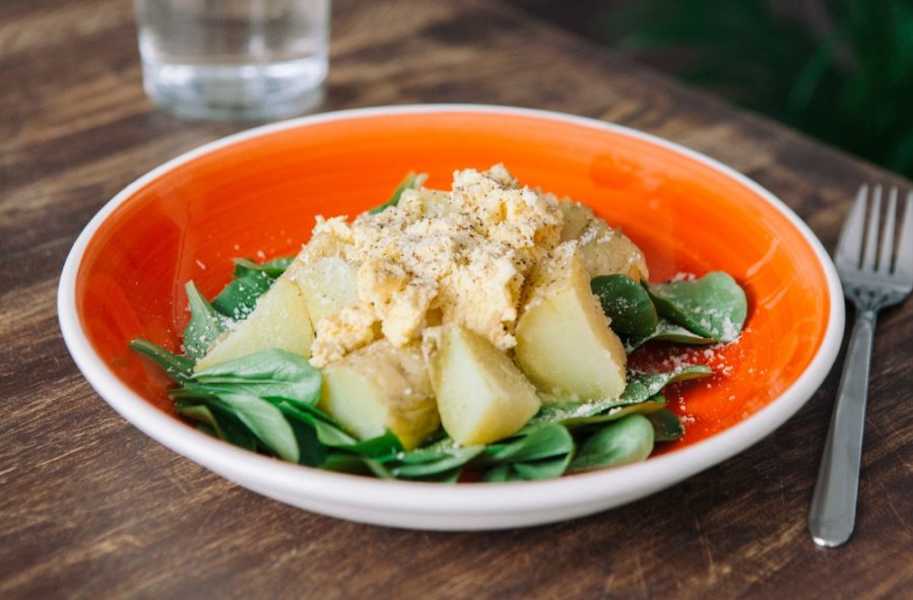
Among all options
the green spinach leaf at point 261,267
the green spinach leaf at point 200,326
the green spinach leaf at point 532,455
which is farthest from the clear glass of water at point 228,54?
the green spinach leaf at point 532,455

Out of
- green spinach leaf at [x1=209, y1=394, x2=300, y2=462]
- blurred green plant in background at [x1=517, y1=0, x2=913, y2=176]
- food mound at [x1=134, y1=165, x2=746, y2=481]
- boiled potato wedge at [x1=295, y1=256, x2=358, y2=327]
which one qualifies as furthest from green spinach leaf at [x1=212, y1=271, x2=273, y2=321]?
blurred green plant in background at [x1=517, y1=0, x2=913, y2=176]

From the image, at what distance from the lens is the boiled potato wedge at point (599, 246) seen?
1197 mm

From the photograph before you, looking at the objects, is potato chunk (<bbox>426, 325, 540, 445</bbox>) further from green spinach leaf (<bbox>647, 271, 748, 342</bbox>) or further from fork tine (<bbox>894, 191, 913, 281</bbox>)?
fork tine (<bbox>894, 191, 913, 281</bbox>)

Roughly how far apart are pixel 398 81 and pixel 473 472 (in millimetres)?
1177

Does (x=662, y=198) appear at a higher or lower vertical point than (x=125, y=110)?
higher

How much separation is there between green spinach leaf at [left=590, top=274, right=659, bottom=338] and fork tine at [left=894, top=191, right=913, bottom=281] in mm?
471

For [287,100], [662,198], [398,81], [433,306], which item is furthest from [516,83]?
[433,306]

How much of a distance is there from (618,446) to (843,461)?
10.3 inches

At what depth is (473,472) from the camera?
0.99 m

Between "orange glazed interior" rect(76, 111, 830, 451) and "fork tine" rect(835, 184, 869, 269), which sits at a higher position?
"orange glazed interior" rect(76, 111, 830, 451)

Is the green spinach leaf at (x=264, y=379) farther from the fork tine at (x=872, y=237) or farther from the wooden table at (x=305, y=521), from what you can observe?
the fork tine at (x=872, y=237)

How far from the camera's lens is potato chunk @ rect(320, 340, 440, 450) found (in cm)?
96

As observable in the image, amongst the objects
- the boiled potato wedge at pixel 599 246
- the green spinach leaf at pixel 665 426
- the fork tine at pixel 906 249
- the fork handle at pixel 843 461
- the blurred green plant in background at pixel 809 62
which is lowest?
the blurred green plant in background at pixel 809 62

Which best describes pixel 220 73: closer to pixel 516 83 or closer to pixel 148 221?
pixel 516 83
